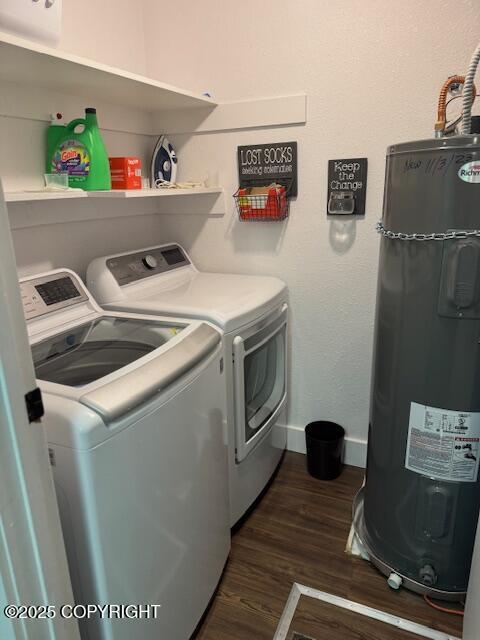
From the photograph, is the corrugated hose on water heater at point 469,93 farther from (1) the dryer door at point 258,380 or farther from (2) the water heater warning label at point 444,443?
(1) the dryer door at point 258,380

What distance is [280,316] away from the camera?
2029 millimetres

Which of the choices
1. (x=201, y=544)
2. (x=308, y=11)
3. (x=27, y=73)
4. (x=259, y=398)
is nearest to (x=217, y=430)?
(x=201, y=544)

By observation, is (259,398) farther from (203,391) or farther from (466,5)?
(466,5)

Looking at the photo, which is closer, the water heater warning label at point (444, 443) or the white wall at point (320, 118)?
the water heater warning label at point (444, 443)

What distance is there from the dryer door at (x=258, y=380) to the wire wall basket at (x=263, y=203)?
44 cm

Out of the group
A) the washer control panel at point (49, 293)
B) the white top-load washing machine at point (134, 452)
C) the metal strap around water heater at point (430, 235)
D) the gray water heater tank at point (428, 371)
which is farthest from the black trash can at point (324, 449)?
the washer control panel at point (49, 293)

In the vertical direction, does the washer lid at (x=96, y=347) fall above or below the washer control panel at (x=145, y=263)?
below

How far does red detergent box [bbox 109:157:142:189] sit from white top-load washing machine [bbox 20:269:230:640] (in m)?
0.45

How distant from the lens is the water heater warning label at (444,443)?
4.54 feet

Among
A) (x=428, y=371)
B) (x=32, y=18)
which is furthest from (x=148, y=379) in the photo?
(x=32, y=18)

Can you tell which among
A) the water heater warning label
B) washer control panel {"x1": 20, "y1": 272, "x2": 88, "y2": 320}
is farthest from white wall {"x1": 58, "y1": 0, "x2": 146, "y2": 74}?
the water heater warning label

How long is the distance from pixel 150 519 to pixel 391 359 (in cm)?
91

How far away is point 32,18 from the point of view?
4.17 ft

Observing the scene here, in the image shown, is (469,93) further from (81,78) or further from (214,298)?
(81,78)
